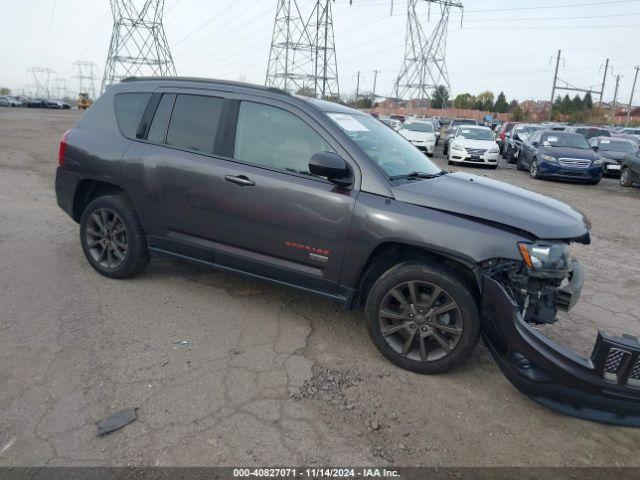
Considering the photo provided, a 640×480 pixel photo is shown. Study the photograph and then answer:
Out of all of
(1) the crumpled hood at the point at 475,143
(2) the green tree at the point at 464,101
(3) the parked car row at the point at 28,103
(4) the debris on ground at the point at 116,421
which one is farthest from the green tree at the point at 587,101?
(4) the debris on ground at the point at 116,421

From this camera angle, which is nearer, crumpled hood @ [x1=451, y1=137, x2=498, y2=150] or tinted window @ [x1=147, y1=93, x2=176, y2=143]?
tinted window @ [x1=147, y1=93, x2=176, y2=143]

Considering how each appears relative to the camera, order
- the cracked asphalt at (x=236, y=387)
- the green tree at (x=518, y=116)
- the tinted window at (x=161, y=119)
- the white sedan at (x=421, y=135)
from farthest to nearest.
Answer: the green tree at (x=518, y=116) → the white sedan at (x=421, y=135) → the tinted window at (x=161, y=119) → the cracked asphalt at (x=236, y=387)

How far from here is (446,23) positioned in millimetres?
52219

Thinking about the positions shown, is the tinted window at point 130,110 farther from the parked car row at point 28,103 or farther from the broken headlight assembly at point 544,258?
the parked car row at point 28,103

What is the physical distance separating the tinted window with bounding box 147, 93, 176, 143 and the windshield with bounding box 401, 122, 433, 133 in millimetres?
16966

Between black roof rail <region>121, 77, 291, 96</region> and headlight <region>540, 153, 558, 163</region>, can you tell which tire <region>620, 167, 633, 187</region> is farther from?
black roof rail <region>121, 77, 291, 96</region>

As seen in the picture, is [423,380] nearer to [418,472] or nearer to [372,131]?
[418,472]

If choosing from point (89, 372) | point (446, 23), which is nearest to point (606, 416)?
point (89, 372)

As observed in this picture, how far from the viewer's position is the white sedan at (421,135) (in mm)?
18922

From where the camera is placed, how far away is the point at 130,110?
14.5ft

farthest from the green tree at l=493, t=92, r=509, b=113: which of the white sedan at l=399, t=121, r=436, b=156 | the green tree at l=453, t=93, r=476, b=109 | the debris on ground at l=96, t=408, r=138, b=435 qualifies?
the debris on ground at l=96, t=408, r=138, b=435

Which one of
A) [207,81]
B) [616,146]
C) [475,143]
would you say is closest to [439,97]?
[616,146]

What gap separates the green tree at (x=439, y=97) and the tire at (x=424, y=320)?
62.6 m

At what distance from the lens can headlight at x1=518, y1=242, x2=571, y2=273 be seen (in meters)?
2.98
